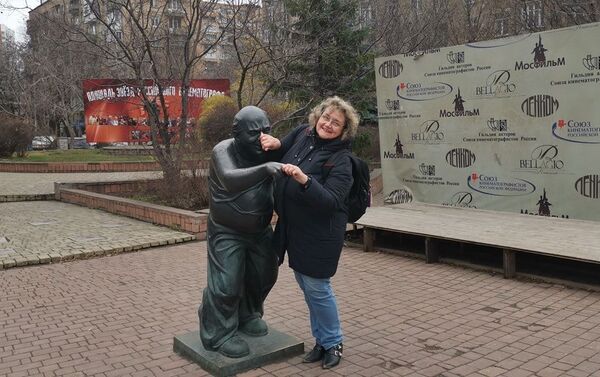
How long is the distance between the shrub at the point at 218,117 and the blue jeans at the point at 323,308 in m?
16.2

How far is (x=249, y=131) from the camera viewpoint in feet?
11.9

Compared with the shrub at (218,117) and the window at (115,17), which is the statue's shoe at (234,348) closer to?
the window at (115,17)

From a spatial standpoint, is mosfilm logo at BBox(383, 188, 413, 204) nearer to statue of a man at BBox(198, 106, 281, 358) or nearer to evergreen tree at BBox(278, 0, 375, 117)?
evergreen tree at BBox(278, 0, 375, 117)

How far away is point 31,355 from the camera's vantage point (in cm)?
424

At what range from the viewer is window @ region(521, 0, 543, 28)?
17250mm

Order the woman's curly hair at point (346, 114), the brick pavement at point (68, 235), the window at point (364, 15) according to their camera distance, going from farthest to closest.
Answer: the window at point (364, 15) < the brick pavement at point (68, 235) < the woman's curly hair at point (346, 114)

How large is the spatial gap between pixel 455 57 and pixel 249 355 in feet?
21.5

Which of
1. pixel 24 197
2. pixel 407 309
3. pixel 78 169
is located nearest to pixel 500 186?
pixel 407 309

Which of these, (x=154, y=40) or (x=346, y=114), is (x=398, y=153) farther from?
(x=346, y=114)

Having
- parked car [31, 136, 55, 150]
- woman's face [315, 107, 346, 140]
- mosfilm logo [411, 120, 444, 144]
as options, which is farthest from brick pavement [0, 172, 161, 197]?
parked car [31, 136, 55, 150]

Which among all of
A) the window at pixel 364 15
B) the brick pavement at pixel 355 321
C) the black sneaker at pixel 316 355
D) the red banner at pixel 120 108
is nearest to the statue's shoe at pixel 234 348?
the brick pavement at pixel 355 321

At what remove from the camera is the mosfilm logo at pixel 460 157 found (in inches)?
347

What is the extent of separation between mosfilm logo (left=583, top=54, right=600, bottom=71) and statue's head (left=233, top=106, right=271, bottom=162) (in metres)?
5.40

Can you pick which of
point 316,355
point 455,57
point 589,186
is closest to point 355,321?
point 316,355
